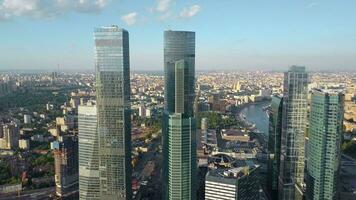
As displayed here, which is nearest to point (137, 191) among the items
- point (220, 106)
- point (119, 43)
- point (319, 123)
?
point (119, 43)

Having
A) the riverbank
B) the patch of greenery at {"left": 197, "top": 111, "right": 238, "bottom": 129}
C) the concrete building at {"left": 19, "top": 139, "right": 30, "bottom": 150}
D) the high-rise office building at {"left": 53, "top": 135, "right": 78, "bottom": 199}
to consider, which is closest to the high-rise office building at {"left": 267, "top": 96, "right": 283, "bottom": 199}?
the high-rise office building at {"left": 53, "top": 135, "right": 78, "bottom": 199}

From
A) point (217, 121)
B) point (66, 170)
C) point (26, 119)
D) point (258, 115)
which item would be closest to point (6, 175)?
point (66, 170)

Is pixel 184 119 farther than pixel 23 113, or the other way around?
pixel 23 113

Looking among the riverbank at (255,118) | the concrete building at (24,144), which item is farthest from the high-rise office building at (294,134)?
the concrete building at (24,144)

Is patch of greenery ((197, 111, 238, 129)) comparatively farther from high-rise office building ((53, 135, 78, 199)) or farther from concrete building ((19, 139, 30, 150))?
high-rise office building ((53, 135, 78, 199))

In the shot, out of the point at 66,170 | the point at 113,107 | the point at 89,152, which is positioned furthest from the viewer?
the point at 66,170

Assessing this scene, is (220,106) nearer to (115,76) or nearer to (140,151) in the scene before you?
(140,151)

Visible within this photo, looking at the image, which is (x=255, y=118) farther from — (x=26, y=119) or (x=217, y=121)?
(x=26, y=119)
